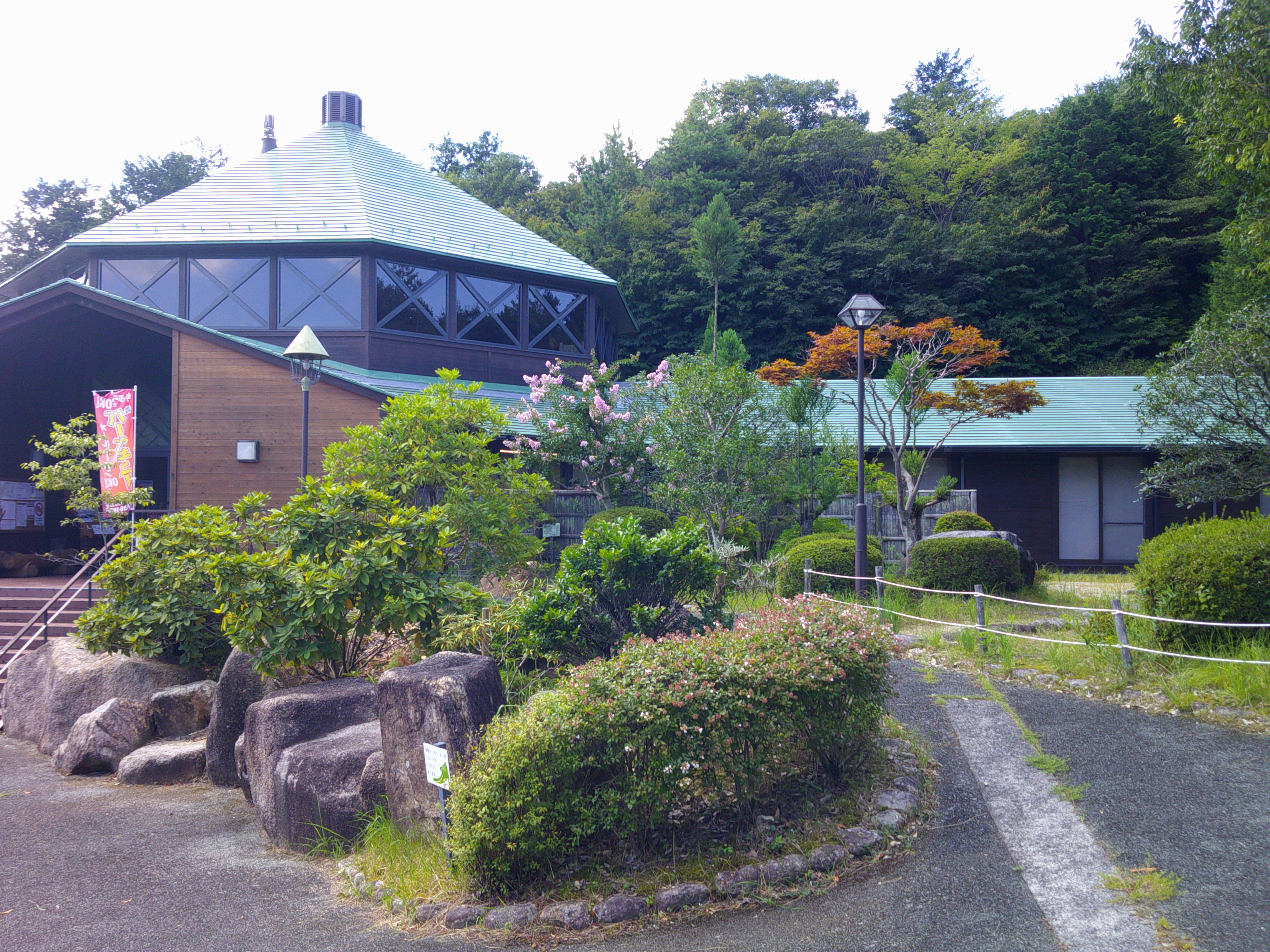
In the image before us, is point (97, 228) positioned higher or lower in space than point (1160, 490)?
higher

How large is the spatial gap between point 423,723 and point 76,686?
5.53 m

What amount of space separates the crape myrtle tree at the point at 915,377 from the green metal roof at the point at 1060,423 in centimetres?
206

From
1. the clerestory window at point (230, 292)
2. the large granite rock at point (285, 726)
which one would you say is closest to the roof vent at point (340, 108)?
the clerestory window at point (230, 292)

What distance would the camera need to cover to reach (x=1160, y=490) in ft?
52.3

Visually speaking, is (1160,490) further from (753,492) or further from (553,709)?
(553,709)

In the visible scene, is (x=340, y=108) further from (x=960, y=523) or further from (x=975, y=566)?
(x=975, y=566)

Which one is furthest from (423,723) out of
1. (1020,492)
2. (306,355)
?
(1020,492)

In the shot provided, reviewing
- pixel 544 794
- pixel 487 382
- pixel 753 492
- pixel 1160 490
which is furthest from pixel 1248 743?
pixel 487 382

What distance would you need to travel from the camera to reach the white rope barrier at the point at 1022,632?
674cm

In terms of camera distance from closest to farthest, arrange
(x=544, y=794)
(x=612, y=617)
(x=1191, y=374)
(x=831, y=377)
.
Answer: (x=544, y=794) → (x=612, y=617) → (x=1191, y=374) → (x=831, y=377)

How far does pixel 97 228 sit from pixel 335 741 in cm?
1675

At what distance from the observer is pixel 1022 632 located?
9.91m

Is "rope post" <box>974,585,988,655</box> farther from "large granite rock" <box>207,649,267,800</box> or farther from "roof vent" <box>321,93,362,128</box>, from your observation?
"roof vent" <box>321,93,362,128</box>

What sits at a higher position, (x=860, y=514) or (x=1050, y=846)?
(x=860, y=514)
